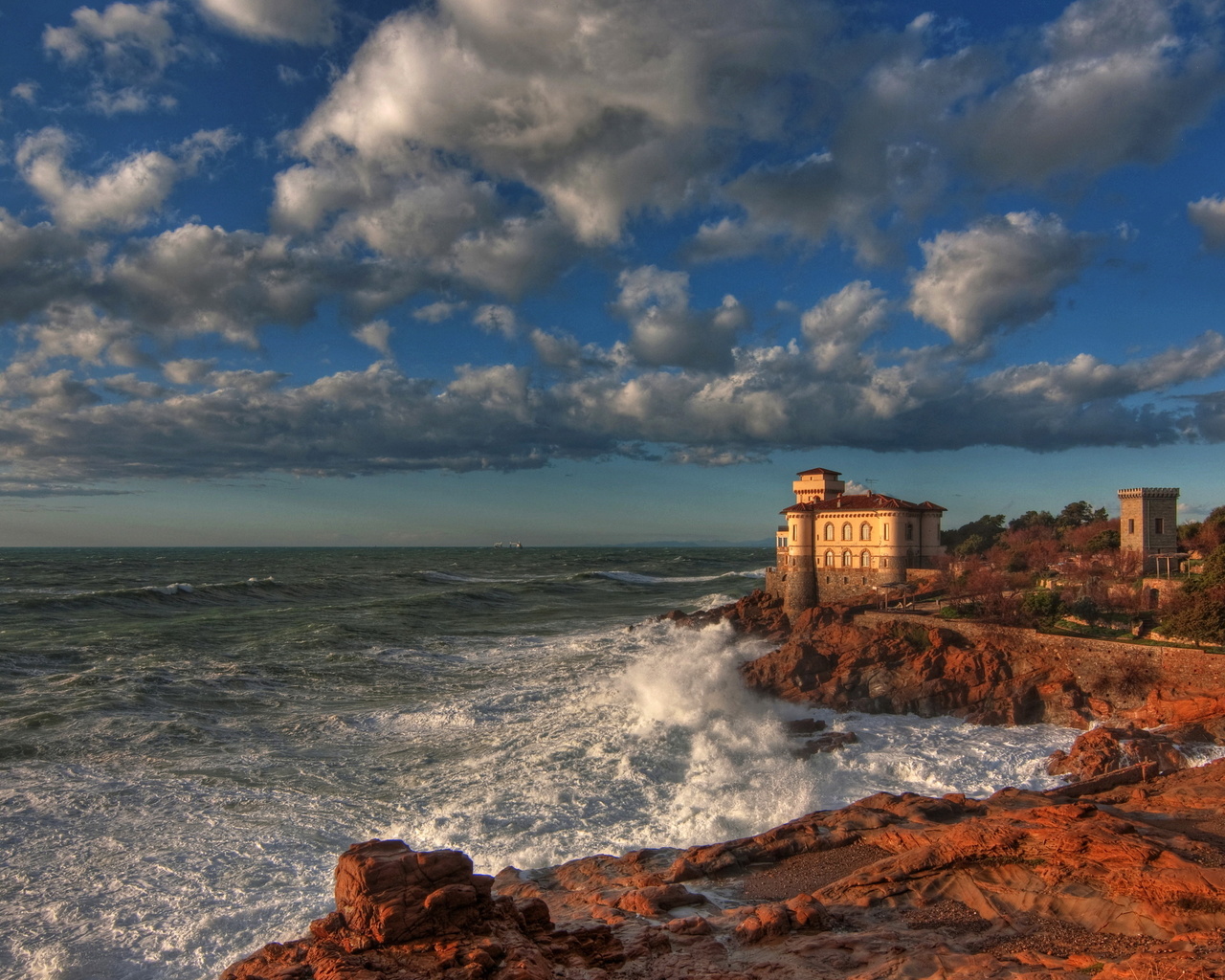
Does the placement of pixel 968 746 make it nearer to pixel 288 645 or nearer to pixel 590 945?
pixel 590 945

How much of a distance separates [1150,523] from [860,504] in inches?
554

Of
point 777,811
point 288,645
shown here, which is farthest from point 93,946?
point 288,645

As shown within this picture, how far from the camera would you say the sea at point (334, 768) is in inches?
487

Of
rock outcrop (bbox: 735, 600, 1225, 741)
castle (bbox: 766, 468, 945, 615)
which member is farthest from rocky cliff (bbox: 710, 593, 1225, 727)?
castle (bbox: 766, 468, 945, 615)

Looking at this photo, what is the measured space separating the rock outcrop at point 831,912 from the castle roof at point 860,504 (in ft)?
97.7

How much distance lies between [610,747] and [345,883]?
12.0 m

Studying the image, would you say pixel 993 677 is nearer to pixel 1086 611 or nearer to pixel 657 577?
pixel 1086 611

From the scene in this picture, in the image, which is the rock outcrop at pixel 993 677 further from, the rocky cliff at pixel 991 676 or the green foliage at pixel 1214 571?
the green foliage at pixel 1214 571

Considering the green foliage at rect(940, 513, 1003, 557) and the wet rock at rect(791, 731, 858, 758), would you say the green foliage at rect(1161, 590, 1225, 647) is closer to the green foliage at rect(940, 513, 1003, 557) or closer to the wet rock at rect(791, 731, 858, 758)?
the wet rock at rect(791, 731, 858, 758)

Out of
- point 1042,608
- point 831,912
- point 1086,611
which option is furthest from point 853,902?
point 1086,611

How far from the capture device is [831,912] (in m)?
10.4

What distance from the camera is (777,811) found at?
16656 mm

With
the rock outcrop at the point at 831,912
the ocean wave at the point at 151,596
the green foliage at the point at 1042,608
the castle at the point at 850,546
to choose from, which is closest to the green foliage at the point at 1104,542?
the castle at the point at 850,546

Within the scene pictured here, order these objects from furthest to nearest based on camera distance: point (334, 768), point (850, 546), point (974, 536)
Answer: point (974, 536) < point (850, 546) < point (334, 768)
